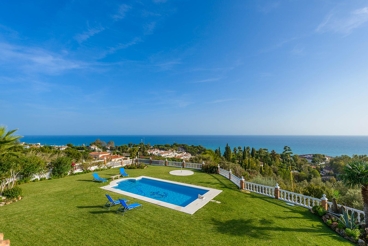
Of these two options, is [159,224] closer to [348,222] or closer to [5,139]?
[348,222]

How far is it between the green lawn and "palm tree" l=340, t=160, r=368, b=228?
1.72m

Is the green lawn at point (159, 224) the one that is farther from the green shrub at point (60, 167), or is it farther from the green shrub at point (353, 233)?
the green shrub at point (60, 167)

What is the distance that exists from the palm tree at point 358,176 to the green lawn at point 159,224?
1.72 m

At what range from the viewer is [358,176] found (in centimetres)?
576

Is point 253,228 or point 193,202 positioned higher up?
point 253,228

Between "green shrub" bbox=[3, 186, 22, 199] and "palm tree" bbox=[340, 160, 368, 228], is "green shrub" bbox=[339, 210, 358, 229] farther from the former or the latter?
"green shrub" bbox=[3, 186, 22, 199]

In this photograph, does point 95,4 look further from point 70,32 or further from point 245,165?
point 245,165

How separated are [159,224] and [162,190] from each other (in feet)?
17.6

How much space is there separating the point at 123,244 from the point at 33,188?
411 inches

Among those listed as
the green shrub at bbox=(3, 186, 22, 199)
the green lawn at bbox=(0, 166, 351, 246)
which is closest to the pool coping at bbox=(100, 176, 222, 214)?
the green lawn at bbox=(0, 166, 351, 246)

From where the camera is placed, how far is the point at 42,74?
69.8ft

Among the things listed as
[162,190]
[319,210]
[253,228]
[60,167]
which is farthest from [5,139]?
[319,210]

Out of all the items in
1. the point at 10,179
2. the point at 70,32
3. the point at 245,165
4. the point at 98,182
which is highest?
the point at 70,32

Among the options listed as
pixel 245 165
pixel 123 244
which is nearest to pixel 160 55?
pixel 123 244
